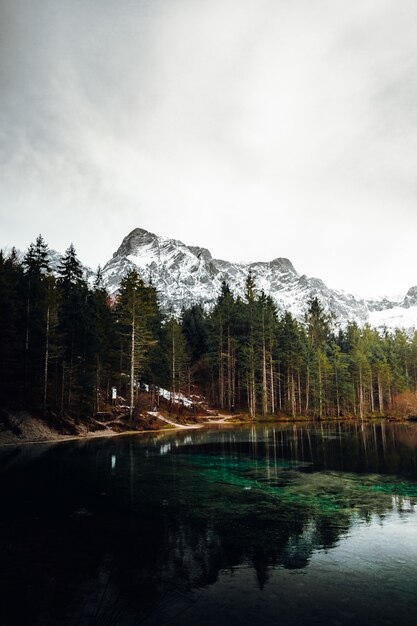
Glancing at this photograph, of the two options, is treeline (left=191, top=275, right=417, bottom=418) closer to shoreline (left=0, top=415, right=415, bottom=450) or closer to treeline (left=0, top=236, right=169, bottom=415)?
shoreline (left=0, top=415, right=415, bottom=450)

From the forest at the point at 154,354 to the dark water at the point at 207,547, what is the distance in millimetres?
20563

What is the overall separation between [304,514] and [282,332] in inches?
2474

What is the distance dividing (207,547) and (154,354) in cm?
5006

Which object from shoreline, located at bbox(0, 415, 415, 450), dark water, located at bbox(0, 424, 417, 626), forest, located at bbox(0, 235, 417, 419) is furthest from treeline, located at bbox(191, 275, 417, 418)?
dark water, located at bbox(0, 424, 417, 626)

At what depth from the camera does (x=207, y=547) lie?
7.70 meters

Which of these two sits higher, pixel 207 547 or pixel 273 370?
pixel 273 370

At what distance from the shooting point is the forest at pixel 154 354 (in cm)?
3431

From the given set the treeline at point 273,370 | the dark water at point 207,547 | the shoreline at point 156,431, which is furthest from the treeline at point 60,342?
the dark water at point 207,547

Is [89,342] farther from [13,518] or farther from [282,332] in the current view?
[282,332]

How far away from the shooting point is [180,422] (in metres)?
47.9

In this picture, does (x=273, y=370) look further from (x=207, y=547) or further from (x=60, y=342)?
(x=207, y=547)

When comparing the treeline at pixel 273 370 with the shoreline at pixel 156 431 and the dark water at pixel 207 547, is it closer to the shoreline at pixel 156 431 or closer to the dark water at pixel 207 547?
the shoreline at pixel 156 431

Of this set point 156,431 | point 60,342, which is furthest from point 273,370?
point 60,342

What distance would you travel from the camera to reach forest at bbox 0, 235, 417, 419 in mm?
34312
